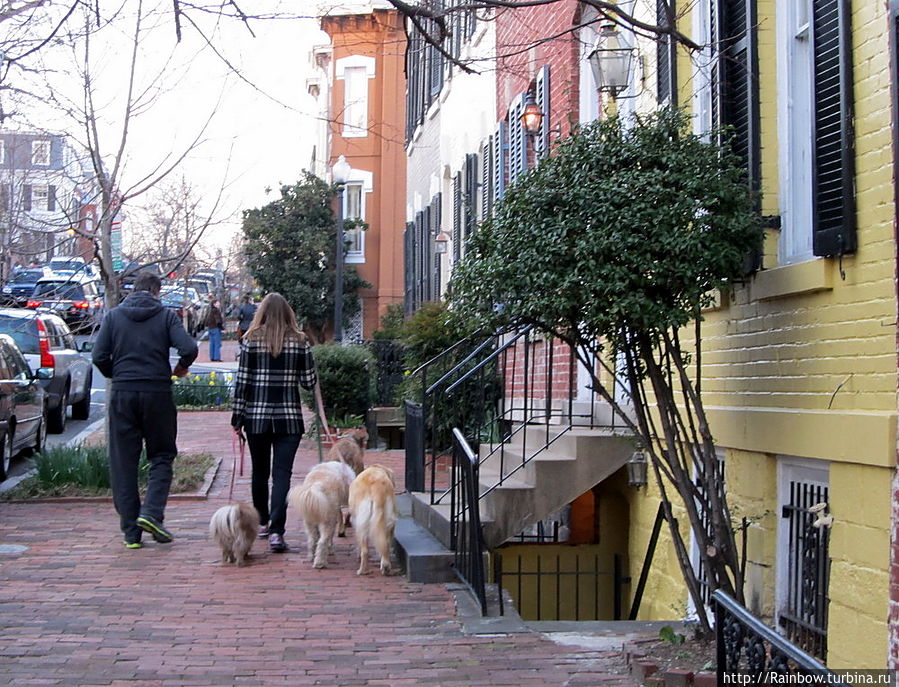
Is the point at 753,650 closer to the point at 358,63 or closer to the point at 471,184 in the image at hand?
the point at 471,184

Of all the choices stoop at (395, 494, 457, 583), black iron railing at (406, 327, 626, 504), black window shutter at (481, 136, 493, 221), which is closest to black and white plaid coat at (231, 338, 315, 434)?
black iron railing at (406, 327, 626, 504)

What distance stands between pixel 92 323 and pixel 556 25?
8094mm

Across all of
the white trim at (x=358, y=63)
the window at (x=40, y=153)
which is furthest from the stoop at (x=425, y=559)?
the white trim at (x=358, y=63)

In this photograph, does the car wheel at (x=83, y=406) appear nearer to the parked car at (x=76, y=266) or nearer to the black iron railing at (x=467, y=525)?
the parked car at (x=76, y=266)

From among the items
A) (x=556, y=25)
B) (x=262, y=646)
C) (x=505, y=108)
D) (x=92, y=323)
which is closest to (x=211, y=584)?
(x=262, y=646)

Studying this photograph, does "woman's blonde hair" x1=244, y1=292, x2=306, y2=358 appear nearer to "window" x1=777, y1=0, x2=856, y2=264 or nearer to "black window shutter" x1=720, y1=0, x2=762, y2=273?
"black window shutter" x1=720, y1=0, x2=762, y2=273

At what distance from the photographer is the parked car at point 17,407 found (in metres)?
12.7

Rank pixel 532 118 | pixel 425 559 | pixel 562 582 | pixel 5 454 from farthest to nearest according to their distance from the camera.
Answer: pixel 5 454, pixel 532 118, pixel 562 582, pixel 425 559

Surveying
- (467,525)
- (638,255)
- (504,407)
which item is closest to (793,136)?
Result: (638,255)

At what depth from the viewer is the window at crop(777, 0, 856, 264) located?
5855 mm

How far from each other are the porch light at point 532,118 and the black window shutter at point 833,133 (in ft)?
19.9

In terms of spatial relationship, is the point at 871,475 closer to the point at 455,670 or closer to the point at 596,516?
the point at 455,670

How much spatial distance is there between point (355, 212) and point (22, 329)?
58.1ft

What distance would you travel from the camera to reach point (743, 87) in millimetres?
7078
